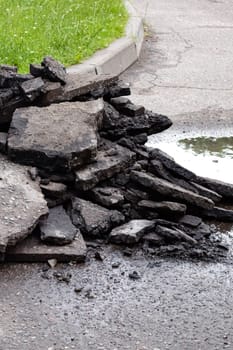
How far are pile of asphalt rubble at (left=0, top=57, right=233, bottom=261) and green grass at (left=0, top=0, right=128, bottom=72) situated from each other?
7.25 feet

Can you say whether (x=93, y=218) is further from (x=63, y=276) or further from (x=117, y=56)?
(x=117, y=56)

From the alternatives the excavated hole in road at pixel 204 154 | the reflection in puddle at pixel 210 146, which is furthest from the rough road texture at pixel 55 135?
the reflection in puddle at pixel 210 146

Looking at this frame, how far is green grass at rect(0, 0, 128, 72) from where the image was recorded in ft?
27.4

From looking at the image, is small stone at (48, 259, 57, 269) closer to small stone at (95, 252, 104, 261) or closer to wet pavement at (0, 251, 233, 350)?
wet pavement at (0, 251, 233, 350)

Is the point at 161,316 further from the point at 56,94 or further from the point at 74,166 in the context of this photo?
the point at 56,94

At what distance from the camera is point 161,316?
13.1 ft

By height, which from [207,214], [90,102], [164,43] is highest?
[90,102]

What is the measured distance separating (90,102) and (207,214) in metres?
1.23

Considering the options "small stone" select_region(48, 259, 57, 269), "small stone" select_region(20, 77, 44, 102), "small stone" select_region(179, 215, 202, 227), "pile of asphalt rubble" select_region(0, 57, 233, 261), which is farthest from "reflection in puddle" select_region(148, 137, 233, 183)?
"small stone" select_region(48, 259, 57, 269)

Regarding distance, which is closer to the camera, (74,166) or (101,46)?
(74,166)

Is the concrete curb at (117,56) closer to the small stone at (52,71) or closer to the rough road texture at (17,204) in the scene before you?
the small stone at (52,71)

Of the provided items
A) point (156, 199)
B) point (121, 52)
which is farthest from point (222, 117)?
point (156, 199)

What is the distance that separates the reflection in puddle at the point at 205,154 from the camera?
602 centimetres

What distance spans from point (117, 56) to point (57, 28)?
0.90 m
